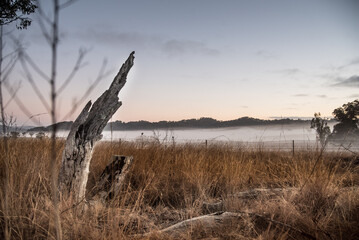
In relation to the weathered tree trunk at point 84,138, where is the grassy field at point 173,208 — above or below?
below

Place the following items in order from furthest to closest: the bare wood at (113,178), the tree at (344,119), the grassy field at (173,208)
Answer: the tree at (344,119)
the bare wood at (113,178)
the grassy field at (173,208)

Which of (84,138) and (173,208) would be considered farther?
(173,208)

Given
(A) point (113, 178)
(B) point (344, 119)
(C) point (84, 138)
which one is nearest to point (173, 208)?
(A) point (113, 178)

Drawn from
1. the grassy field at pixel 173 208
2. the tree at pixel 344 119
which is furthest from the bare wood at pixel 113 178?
the tree at pixel 344 119

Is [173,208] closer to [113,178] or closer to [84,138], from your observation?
[113,178]

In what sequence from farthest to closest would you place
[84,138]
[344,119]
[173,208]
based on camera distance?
[344,119]
[173,208]
[84,138]

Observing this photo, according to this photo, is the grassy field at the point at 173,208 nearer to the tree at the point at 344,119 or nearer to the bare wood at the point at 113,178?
the bare wood at the point at 113,178

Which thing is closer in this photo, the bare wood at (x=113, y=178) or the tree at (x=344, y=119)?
the bare wood at (x=113, y=178)

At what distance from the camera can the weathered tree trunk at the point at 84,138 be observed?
3613mm

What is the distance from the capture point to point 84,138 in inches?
145

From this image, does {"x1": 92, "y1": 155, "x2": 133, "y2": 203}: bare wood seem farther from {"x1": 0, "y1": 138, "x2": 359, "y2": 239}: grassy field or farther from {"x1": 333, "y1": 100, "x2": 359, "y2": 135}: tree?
{"x1": 333, "y1": 100, "x2": 359, "y2": 135}: tree

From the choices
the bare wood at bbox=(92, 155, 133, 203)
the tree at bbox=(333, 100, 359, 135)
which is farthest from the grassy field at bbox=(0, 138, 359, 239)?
the tree at bbox=(333, 100, 359, 135)

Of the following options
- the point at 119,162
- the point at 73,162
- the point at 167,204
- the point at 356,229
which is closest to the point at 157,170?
the point at 167,204

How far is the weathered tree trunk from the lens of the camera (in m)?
3.61
